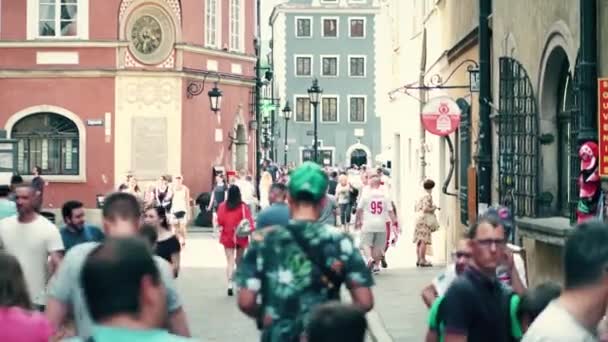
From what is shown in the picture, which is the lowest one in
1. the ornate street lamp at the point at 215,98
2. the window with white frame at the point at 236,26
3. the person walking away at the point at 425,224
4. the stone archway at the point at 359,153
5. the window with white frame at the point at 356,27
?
the person walking away at the point at 425,224

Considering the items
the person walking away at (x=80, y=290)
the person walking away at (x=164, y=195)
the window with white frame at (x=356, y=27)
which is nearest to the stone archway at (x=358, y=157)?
the window with white frame at (x=356, y=27)

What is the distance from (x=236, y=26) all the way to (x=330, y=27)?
50066 mm

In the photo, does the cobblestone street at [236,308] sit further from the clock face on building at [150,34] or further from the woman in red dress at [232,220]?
the clock face on building at [150,34]

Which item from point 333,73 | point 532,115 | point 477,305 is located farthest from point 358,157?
point 477,305

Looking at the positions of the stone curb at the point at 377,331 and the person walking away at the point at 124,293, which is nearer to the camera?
the person walking away at the point at 124,293

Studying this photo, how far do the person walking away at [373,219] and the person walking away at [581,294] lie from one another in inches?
686

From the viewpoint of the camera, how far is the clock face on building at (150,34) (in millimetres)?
39938

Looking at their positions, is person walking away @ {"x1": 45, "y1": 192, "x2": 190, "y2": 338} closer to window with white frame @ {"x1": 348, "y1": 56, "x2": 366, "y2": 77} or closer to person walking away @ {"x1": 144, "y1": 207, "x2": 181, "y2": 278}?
person walking away @ {"x1": 144, "y1": 207, "x2": 181, "y2": 278}

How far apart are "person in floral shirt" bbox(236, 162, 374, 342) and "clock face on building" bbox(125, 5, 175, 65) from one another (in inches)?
1283

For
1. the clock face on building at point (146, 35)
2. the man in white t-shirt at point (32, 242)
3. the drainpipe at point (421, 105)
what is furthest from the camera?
the clock face on building at point (146, 35)

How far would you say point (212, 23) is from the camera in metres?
42.6

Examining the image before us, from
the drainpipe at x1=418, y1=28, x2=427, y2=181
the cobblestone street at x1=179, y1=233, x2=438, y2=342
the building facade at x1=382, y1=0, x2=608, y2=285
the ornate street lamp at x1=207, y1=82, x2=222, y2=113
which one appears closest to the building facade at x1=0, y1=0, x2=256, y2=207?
the ornate street lamp at x1=207, y1=82, x2=222, y2=113

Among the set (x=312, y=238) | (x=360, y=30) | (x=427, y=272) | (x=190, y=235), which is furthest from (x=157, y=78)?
(x=360, y=30)

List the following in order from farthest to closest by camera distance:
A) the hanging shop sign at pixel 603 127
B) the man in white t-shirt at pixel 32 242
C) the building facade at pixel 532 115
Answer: the building facade at pixel 532 115
the hanging shop sign at pixel 603 127
the man in white t-shirt at pixel 32 242
